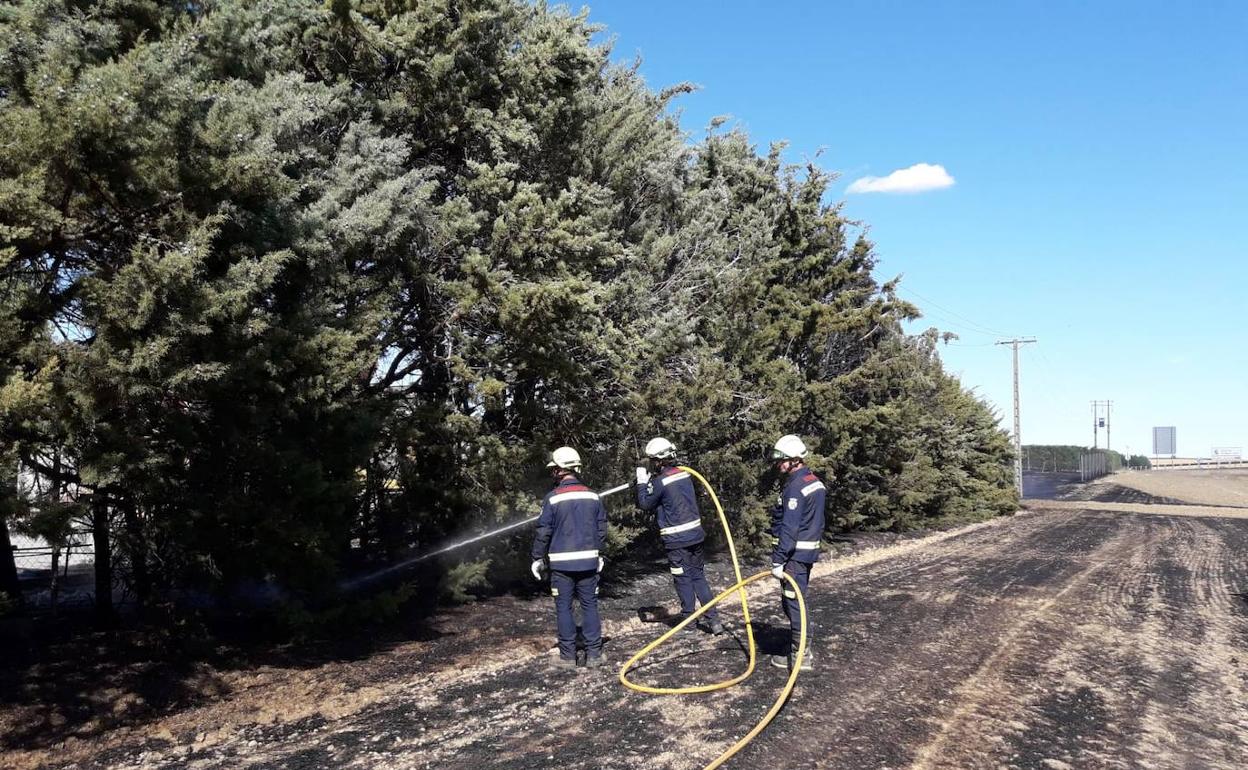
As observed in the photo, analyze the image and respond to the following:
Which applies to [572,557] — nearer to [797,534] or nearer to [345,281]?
[797,534]

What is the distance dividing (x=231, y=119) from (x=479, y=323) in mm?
4207

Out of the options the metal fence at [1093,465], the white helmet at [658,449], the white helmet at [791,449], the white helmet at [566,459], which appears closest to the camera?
the white helmet at [791,449]

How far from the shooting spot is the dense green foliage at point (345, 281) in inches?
233

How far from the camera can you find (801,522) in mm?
7277

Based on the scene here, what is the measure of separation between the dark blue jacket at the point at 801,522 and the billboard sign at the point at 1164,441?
10233 cm

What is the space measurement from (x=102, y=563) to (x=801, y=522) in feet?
24.3

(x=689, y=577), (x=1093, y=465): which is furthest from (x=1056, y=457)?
(x=689, y=577)

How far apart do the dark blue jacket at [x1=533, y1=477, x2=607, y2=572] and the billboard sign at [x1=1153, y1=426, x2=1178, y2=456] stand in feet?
338

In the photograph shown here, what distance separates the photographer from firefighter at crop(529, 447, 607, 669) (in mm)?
7543

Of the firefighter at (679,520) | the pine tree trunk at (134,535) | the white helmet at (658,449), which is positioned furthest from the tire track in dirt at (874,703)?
the pine tree trunk at (134,535)

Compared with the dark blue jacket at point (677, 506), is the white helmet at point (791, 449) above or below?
above

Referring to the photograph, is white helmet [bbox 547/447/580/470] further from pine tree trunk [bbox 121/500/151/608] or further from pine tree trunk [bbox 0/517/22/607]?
pine tree trunk [bbox 0/517/22/607]

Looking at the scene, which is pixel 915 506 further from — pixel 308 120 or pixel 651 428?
pixel 308 120

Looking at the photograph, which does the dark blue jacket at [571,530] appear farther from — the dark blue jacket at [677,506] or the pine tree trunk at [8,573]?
the pine tree trunk at [8,573]
